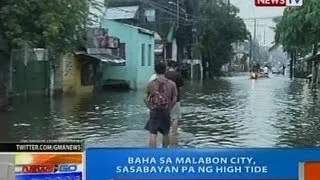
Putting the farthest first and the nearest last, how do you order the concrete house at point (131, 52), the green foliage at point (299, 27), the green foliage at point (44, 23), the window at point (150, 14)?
the green foliage at point (44, 23), the concrete house at point (131, 52), the window at point (150, 14), the green foliage at point (299, 27)

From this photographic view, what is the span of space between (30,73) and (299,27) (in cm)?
272

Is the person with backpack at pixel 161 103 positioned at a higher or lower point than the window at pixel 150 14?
lower

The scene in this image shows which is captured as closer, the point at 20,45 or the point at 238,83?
the point at 238,83

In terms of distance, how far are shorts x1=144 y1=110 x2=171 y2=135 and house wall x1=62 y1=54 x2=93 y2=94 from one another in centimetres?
129

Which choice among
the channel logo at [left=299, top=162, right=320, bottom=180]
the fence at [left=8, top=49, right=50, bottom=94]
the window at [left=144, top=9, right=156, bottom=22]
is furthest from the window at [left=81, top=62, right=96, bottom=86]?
the channel logo at [left=299, top=162, right=320, bottom=180]

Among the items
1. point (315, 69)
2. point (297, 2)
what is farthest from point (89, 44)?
point (297, 2)

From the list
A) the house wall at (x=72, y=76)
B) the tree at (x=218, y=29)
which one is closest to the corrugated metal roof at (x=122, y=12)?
the tree at (x=218, y=29)

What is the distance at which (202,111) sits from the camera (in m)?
9.70

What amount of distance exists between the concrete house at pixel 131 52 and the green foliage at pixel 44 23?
105 cm

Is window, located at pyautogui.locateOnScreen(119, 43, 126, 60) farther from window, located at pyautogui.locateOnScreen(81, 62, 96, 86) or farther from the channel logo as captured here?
the channel logo

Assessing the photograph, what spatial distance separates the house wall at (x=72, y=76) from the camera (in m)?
7.56

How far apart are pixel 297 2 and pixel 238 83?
6.91 ft

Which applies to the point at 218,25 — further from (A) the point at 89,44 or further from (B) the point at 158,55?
(A) the point at 89,44

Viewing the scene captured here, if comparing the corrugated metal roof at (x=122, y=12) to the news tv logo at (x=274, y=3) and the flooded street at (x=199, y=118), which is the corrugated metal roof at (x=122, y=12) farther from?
the news tv logo at (x=274, y=3)
